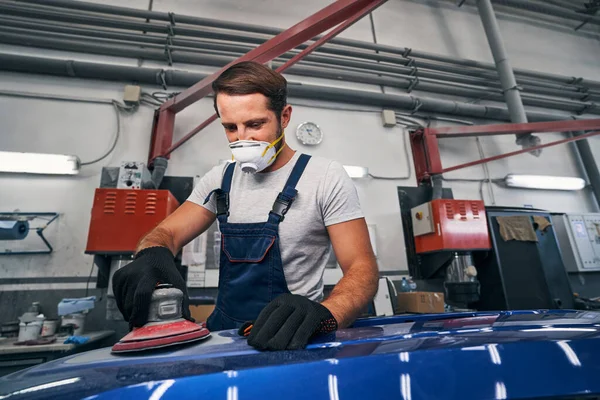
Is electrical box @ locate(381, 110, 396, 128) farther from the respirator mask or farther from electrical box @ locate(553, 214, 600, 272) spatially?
the respirator mask

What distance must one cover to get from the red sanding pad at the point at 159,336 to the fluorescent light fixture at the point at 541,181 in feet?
12.5

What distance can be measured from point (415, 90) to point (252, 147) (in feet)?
10.7

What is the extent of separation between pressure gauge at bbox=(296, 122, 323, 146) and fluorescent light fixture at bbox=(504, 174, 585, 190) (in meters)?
2.22

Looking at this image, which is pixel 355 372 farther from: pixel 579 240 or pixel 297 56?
pixel 579 240

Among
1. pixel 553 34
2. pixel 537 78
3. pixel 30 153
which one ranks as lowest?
pixel 30 153

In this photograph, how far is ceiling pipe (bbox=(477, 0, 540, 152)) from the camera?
3268mm

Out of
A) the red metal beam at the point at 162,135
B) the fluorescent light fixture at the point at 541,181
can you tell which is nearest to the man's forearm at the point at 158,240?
the red metal beam at the point at 162,135

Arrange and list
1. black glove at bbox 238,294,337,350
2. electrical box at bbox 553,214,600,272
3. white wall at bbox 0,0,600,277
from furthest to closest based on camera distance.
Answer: electrical box at bbox 553,214,600,272 < white wall at bbox 0,0,600,277 < black glove at bbox 238,294,337,350

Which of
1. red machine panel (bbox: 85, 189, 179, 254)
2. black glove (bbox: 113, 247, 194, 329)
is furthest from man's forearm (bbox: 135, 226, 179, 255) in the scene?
red machine panel (bbox: 85, 189, 179, 254)

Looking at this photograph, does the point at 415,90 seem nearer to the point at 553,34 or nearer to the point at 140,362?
the point at 553,34

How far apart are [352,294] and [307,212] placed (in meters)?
0.33

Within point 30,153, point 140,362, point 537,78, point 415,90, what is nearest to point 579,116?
point 537,78

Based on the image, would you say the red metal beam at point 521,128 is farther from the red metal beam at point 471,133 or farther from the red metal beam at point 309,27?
the red metal beam at point 309,27

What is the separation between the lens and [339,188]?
1048 millimetres
